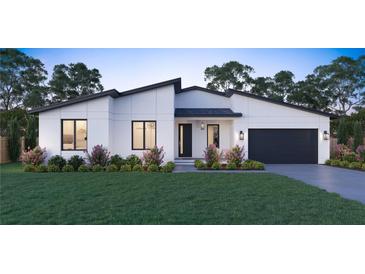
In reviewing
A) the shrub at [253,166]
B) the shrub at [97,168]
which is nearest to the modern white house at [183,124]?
the shrub at [97,168]

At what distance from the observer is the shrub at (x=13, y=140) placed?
15.6 metres

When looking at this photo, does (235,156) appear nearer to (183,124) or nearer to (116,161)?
(183,124)

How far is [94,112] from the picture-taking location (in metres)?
12.4

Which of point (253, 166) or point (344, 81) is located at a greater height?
point (344, 81)

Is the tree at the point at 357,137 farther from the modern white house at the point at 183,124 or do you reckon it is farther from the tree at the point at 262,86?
the tree at the point at 262,86

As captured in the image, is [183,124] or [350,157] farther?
[183,124]

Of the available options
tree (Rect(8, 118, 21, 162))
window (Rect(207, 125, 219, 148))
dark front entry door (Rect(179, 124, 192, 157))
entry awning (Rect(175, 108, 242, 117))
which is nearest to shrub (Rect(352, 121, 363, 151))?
entry awning (Rect(175, 108, 242, 117))

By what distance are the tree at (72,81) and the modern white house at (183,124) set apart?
57.8ft

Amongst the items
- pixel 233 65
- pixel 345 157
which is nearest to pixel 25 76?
pixel 233 65

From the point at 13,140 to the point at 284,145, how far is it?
16144mm

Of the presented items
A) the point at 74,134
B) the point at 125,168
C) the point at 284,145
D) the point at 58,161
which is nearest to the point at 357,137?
the point at 284,145

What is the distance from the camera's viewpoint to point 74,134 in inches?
491
